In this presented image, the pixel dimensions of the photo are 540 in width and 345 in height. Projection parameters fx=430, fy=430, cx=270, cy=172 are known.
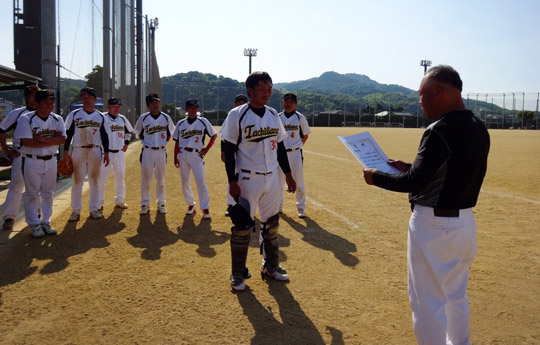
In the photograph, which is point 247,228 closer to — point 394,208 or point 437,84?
point 437,84

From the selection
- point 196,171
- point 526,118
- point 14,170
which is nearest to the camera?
point 14,170

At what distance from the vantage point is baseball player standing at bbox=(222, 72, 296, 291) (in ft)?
14.6

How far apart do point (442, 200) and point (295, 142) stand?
565 cm

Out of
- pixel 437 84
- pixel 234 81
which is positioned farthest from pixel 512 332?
pixel 234 81

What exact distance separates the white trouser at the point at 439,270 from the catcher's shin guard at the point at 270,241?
208 centimetres

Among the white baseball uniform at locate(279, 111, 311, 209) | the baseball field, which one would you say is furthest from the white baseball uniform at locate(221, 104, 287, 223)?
the white baseball uniform at locate(279, 111, 311, 209)

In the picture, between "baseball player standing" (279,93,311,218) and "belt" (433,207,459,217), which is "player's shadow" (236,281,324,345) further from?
"baseball player standing" (279,93,311,218)

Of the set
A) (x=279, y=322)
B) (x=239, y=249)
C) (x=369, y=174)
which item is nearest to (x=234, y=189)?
(x=239, y=249)

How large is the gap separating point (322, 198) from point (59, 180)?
23.2ft

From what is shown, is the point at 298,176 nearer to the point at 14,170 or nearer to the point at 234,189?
the point at 234,189

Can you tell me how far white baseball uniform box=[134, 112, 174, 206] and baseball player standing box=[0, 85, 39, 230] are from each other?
194cm

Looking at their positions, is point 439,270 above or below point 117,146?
below

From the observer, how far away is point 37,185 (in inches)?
258

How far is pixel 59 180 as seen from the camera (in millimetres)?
11539
